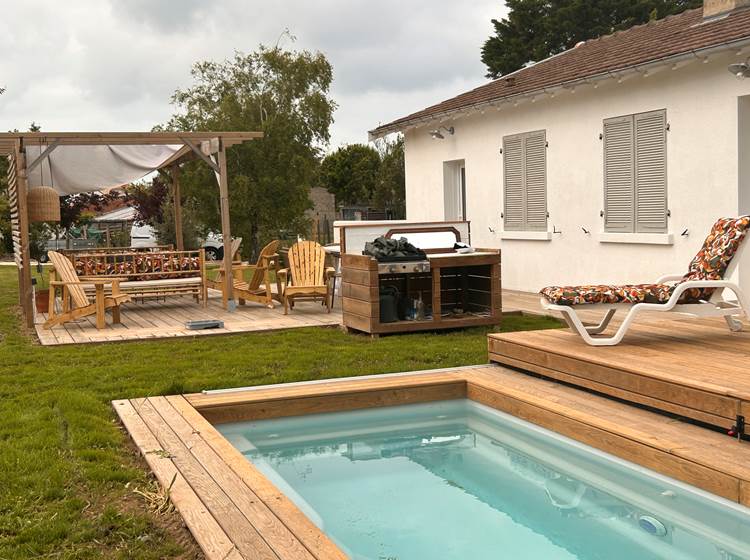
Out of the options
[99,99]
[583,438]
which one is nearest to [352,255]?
[583,438]

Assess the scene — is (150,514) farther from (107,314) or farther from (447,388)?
(107,314)

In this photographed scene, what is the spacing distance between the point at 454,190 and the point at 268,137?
1183cm

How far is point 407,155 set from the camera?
16844 millimetres

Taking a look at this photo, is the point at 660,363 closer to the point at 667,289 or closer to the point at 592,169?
the point at 667,289

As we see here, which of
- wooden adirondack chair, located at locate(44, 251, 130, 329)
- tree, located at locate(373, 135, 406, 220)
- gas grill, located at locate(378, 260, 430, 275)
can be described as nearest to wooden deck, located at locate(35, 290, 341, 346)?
wooden adirondack chair, located at locate(44, 251, 130, 329)

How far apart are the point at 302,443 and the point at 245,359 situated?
2.15 m

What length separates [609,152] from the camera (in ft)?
36.3

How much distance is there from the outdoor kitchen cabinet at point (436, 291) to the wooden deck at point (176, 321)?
86cm

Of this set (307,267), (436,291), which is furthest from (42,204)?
(436,291)

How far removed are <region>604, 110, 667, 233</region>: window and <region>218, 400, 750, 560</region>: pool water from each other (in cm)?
500

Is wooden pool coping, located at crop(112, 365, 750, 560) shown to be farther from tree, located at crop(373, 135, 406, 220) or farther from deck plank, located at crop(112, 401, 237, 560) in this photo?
tree, located at crop(373, 135, 406, 220)

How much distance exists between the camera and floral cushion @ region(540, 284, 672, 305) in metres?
6.53

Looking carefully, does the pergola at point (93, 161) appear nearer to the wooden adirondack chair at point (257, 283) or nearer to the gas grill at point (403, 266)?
the wooden adirondack chair at point (257, 283)

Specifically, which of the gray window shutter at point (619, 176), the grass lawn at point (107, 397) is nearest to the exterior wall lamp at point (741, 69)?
the gray window shutter at point (619, 176)
